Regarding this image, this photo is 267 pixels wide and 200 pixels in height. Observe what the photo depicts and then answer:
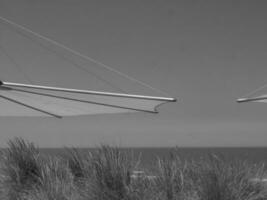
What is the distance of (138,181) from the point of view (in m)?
6.30

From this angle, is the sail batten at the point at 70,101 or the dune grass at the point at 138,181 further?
the sail batten at the point at 70,101

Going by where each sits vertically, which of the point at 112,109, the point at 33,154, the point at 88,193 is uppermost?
the point at 112,109

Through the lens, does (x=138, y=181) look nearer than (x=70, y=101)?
Yes

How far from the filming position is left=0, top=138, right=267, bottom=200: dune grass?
5.95 meters

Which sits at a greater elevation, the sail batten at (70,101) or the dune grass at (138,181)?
the sail batten at (70,101)

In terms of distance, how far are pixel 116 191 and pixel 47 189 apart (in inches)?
42.8

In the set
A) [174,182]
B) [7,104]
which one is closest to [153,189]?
[174,182]

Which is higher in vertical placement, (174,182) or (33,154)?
(33,154)

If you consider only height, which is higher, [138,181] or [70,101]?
[70,101]

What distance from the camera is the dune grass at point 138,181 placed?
19.5 ft

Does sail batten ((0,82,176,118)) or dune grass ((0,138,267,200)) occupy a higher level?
sail batten ((0,82,176,118))

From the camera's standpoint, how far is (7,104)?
10711 millimetres

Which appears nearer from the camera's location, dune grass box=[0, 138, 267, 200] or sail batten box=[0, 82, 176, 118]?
dune grass box=[0, 138, 267, 200]

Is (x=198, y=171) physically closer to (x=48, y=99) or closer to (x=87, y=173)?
(x=87, y=173)
